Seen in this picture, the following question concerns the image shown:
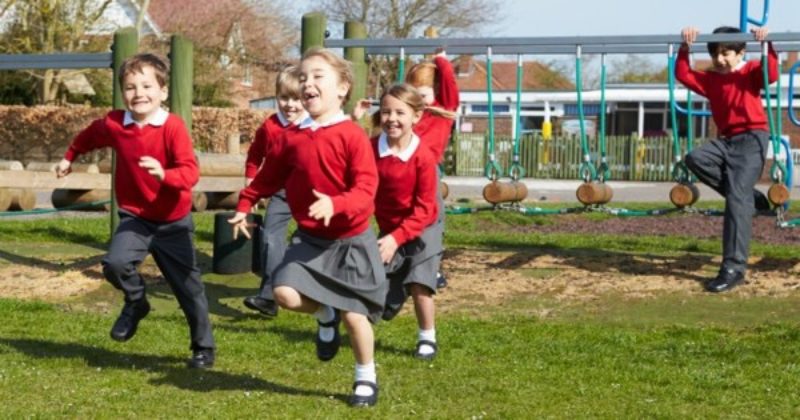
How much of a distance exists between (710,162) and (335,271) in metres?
4.42

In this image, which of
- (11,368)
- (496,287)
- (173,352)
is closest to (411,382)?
(173,352)

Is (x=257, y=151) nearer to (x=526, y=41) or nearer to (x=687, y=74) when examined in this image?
(x=526, y=41)

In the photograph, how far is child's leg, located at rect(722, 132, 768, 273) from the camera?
952 cm

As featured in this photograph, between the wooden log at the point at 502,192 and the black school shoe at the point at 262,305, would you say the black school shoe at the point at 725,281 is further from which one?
the black school shoe at the point at 262,305

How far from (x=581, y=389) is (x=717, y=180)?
369 cm

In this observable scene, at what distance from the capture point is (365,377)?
595cm

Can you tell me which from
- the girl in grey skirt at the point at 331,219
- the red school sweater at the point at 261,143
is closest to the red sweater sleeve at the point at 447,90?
the red school sweater at the point at 261,143

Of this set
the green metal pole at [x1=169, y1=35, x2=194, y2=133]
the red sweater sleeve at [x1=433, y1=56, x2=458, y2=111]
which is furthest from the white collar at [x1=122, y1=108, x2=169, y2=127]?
the green metal pole at [x1=169, y1=35, x2=194, y2=133]

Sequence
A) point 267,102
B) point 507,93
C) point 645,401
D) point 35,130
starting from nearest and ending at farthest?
1. point 645,401
2. point 35,130
3. point 267,102
4. point 507,93

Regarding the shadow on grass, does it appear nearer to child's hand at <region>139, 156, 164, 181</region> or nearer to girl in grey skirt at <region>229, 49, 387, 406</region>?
girl in grey skirt at <region>229, 49, 387, 406</region>

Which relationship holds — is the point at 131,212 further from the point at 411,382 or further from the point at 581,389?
the point at 581,389

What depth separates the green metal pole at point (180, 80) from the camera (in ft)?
34.8

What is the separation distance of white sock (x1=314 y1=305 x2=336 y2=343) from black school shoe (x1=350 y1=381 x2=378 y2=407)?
370 millimetres

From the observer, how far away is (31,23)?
3500 centimetres
